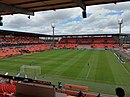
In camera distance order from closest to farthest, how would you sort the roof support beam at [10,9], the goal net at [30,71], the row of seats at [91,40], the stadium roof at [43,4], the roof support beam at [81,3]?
the roof support beam at [81,3] → the stadium roof at [43,4] → the roof support beam at [10,9] → the goal net at [30,71] → the row of seats at [91,40]

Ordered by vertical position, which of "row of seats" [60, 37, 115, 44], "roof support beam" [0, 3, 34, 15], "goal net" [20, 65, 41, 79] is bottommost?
"goal net" [20, 65, 41, 79]

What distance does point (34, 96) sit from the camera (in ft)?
17.8

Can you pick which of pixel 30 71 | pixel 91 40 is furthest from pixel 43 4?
pixel 91 40

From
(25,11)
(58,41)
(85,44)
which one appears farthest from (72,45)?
(25,11)

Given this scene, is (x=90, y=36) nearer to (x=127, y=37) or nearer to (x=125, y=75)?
(x=127, y=37)

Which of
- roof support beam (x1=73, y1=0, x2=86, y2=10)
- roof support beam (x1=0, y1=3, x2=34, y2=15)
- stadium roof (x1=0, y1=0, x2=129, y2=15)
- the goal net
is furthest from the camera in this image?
the goal net

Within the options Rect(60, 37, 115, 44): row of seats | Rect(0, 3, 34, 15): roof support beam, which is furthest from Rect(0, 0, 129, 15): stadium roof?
Rect(60, 37, 115, 44): row of seats

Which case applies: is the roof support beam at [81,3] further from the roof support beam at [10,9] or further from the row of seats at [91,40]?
the row of seats at [91,40]

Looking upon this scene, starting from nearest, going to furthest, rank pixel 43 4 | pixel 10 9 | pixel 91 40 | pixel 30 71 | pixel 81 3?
pixel 81 3 → pixel 43 4 → pixel 10 9 → pixel 30 71 → pixel 91 40

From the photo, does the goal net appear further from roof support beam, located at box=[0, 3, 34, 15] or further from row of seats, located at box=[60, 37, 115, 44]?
row of seats, located at box=[60, 37, 115, 44]

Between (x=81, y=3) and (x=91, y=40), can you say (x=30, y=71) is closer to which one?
(x=81, y=3)

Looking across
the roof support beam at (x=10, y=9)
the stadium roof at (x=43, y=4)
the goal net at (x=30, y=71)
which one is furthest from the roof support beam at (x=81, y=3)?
the goal net at (x=30, y=71)

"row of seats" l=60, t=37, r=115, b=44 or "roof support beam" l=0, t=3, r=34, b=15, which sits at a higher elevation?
"roof support beam" l=0, t=3, r=34, b=15

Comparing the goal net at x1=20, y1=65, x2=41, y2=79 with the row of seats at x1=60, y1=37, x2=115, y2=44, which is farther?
the row of seats at x1=60, y1=37, x2=115, y2=44
